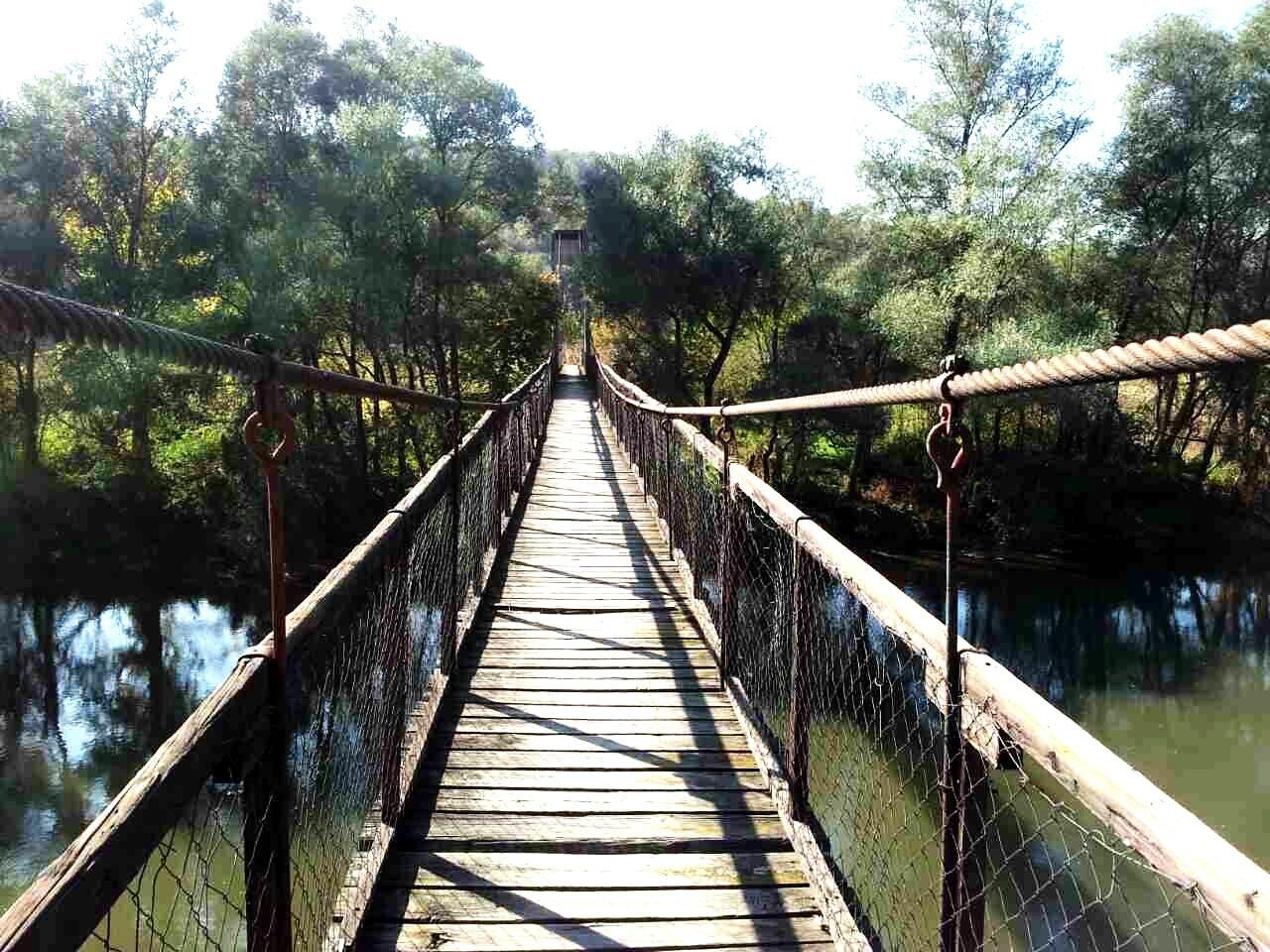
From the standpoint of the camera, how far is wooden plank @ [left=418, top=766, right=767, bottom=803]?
6.75 ft

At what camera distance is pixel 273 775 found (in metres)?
1.13

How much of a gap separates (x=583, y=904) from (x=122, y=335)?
1.27 metres

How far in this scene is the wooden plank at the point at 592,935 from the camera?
4.96 feet

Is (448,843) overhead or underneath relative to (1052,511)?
overhead

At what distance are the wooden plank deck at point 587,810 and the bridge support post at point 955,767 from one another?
1.43 ft

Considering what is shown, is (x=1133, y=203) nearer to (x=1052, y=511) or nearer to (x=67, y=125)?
(x=1052, y=511)

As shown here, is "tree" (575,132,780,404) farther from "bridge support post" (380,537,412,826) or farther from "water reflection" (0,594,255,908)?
"bridge support post" (380,537,412,826)

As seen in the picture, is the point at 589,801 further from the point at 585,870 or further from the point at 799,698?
the point at 799,698

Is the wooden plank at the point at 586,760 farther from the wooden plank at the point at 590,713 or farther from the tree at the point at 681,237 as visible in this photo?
the tree at the point at 681,237

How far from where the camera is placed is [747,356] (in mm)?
17391

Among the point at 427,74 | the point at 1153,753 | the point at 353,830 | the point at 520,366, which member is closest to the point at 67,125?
the point at 427,74

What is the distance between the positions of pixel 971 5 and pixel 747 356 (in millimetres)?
6677

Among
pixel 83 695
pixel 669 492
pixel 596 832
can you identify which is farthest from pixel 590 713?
pixel 83 695

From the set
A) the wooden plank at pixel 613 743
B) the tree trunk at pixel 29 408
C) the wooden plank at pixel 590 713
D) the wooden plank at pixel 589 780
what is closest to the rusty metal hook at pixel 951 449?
the wooden plank at pixel 589 780
